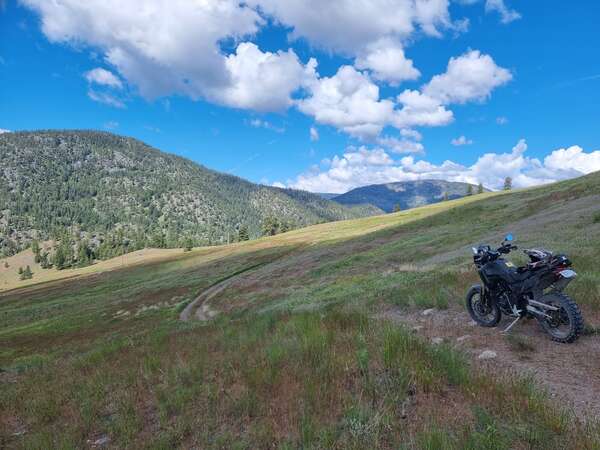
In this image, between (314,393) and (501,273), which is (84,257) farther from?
(501,273)

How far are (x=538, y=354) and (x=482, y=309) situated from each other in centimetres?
251

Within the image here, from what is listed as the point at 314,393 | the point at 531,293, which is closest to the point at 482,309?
the point at 531,293

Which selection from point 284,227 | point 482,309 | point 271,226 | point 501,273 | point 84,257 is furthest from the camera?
point 84,257

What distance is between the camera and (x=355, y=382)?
19.5 ft

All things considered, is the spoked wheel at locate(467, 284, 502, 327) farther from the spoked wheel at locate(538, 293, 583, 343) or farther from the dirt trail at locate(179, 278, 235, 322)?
the dirt trail at locate(179, 278, 235, 322)

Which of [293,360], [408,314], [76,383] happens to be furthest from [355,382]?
[76,383]

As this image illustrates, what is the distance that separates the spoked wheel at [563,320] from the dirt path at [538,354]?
215 mm

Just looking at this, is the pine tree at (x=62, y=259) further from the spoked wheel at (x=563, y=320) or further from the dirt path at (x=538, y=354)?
the spoked wheel at (x=563, y=320)

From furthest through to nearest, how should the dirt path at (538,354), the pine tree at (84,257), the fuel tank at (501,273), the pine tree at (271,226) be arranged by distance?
the pine tree at (84,257)
the pine tree at (271,226)
the fuel tank at (501,273)
the dirt path at (538,354)

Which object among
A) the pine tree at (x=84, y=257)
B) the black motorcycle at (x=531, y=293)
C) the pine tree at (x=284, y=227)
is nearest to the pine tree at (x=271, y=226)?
the pine tree at (x=284, y=227)

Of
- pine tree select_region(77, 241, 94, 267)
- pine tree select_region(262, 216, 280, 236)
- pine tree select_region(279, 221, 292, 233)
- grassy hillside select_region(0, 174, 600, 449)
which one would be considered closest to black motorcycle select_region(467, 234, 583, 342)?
grassy hillside select_region(0, 174, 600, 449)

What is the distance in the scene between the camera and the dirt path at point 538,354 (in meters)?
5.52

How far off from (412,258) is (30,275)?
205 m

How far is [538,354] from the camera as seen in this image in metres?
7.16
